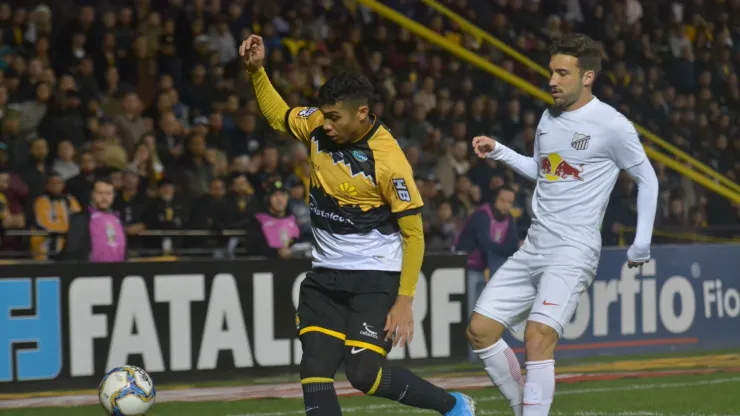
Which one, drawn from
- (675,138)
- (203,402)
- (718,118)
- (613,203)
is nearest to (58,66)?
(203,402)

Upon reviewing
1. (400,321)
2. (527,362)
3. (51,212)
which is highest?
(51,212)

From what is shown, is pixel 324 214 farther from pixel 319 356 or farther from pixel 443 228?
pixel 443 228

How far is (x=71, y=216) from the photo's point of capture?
11.0 metres

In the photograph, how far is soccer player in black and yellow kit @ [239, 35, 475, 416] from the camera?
6.21 meters

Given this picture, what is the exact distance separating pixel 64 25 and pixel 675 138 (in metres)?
9.63

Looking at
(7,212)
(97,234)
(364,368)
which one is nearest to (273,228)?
(97,234)

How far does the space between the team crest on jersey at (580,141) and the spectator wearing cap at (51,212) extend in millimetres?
6650

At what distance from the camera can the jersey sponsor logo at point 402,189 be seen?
6.20 metres

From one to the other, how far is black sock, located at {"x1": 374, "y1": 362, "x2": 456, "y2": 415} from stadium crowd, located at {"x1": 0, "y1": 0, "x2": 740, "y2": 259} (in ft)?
20.0

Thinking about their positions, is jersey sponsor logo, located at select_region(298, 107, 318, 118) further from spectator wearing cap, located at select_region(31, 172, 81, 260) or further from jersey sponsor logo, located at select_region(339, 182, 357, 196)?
spectator wearing cap, located at select_region(31, 172, 81, 260)

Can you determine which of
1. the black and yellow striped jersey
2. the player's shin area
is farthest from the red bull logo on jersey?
the black and yellow striped jersey

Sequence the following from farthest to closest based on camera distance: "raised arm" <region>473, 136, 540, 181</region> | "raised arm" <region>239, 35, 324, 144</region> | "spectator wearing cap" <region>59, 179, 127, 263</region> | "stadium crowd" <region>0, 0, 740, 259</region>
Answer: "stadium crowd" <region>0, 0, 740, 259</region> < "spectator wearing cap" <region>59, 179, 127, 263</region> < "raised arm" <region>473, 136, 540, 181</region> < "raised arm" <region>239, 35, 324, 144</region>

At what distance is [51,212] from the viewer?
40.0 feet

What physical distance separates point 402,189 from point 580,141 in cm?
121
